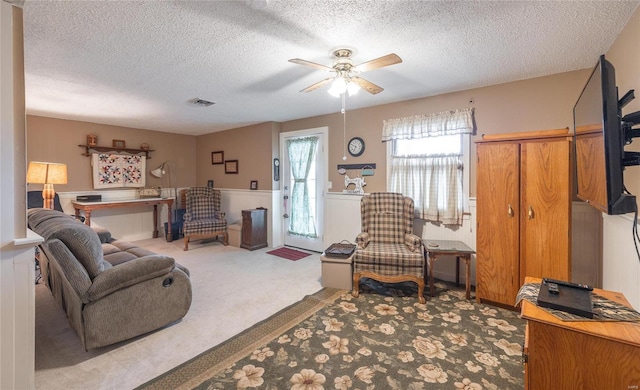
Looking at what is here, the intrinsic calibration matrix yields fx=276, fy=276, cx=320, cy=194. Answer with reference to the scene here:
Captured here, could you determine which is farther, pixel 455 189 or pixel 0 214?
pixel 455 189

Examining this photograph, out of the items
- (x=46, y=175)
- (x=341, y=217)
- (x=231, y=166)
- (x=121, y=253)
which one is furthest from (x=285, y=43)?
(x=231, y=166)

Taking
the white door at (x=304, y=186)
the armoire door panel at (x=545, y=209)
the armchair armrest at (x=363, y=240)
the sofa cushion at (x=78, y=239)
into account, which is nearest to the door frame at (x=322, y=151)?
the white door at (x=304, y=186)

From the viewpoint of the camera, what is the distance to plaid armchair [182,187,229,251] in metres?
4.76

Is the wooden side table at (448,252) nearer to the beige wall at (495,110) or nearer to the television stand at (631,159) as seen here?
the beige wall at (495,110)

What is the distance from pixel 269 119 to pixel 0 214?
3.79 meters

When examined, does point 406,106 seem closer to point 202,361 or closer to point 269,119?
point 269,119

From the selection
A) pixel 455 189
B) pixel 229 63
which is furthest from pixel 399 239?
pixel 229 63

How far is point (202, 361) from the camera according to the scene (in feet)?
6.13

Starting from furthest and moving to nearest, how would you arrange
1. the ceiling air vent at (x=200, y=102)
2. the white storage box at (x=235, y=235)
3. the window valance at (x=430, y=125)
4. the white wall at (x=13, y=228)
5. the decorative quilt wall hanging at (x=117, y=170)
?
the decorative quilt wall hanging at (x=117, y=170) < the white storage box at (x=235, y=235) < the ceiling air vent at (x=200, y=102) < the window valance at (x=430, y=125) < the white wall at (x=13, y=228)

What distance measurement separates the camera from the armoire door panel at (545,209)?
2293 mm

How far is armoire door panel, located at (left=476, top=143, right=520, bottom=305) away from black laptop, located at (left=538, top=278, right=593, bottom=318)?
114 centimetres

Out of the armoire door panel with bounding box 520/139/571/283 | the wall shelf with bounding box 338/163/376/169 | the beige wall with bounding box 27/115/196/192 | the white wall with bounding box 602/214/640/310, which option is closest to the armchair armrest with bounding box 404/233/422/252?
the armoire door panel with bounding box 520/139/571/283

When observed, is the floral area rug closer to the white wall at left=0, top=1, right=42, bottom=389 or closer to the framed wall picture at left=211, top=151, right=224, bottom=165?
the white wall at left=0, top=1, right=42, bottom=389

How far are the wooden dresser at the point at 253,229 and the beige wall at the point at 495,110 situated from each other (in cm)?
170
